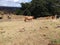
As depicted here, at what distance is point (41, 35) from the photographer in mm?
10211

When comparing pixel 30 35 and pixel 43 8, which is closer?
pixel 30 35

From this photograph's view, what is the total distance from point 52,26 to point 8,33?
109 inches

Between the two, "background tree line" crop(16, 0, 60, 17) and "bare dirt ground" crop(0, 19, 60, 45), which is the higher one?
"bare dirt ground" crop(0, 19, 60, 45)

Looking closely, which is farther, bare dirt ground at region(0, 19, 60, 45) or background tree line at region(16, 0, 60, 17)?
background tree line at region(16, 0, 60, 17)

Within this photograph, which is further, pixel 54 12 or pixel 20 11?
pixel 20 11

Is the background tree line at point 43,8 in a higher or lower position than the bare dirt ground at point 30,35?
lower

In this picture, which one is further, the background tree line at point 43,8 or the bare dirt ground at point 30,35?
the background tree line at point 43,8

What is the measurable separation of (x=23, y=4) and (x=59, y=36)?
28.1 m

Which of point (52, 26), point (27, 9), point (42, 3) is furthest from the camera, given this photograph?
point (27, 9)

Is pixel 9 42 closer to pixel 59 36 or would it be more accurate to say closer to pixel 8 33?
pixel 8 33

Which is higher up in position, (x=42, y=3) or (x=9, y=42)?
(x=9, y=42)

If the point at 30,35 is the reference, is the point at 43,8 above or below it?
below

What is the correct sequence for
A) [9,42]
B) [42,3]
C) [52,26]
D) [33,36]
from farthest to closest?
[42,3] → [52,26] → [33,36] → [9,42]

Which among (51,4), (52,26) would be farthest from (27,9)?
(52,26)
